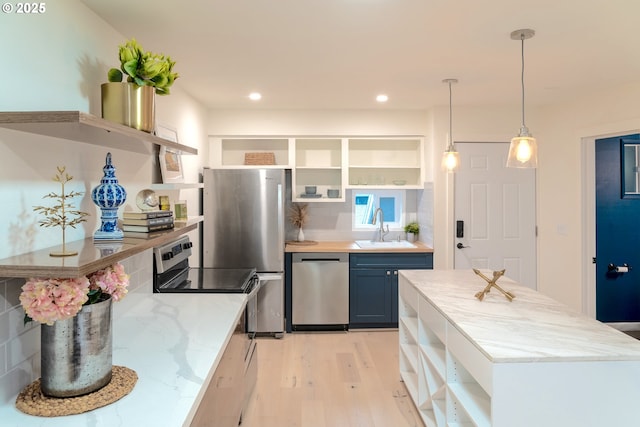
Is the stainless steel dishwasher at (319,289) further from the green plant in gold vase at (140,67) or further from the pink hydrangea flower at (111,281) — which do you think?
the pink hydrangea flower at (111,281)

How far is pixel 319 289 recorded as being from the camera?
4.33 m

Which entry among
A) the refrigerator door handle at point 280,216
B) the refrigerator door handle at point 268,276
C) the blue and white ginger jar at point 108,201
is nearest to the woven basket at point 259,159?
the refrigerator door handle at point 280,216

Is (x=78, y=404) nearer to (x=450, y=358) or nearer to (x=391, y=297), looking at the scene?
(x=450, y=358)

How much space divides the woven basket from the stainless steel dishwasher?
111 cm

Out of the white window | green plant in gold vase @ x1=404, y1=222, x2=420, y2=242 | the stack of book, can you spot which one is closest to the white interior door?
green plant in gold vase @ x1=404, y1=222, x2=420, y2=242

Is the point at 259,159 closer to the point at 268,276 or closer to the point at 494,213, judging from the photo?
the point at 268,276

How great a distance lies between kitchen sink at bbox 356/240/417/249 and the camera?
454 cm

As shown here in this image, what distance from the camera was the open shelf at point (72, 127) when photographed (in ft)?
4.24

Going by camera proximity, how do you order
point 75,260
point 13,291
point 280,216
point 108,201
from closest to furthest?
point 75,260 < point 13,291 < point 108,201 < point 280,216

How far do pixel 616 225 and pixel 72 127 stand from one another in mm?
5082

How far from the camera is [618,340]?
1.70 metres

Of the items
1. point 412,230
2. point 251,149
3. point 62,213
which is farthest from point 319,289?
point 62,213

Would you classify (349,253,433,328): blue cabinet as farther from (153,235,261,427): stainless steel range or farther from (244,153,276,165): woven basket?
(153,235,261,427): stainless steel range

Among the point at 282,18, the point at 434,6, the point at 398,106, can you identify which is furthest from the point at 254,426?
the point at 398,106
